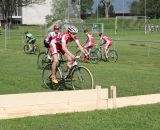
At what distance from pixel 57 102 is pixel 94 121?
2.80 ft

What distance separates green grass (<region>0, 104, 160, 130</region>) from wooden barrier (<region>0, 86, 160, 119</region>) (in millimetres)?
144

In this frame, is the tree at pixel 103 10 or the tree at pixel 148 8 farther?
the tree at pixel 103 10

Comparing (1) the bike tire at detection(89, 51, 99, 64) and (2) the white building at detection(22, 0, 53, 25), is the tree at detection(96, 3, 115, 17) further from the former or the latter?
(1) the bike tire at detection(89, 51, 99, 64)

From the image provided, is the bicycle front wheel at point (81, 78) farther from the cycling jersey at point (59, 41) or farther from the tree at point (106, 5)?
the tree at point (106, 5)

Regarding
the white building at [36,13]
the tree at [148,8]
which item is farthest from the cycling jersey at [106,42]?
the tree at [148,8]

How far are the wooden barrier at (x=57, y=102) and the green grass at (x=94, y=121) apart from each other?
14 centimetres

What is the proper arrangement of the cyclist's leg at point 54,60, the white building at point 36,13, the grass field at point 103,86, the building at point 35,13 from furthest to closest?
1. the white building at point 36,13
2. the building at point 35,13
3. the cyclist's leg at point 54,60
4. the grass field at point 103,86

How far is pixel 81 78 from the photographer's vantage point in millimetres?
13133

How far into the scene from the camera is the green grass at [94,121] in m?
8.71

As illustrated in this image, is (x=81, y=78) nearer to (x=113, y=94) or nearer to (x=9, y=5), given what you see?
(x=113, y=94)

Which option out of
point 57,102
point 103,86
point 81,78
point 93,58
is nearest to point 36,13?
point 93,58

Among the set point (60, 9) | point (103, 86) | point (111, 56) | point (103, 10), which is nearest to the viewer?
point (103, 86)

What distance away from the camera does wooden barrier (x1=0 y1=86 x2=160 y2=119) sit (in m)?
9.11

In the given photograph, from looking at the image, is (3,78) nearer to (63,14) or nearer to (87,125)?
(87,125)
